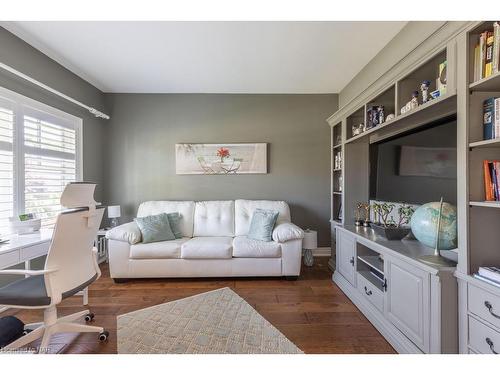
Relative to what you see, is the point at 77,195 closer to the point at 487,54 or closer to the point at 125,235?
the point at 125,235

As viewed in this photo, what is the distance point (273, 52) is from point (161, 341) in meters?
2.81

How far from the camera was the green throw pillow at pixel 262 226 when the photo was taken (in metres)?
2.73

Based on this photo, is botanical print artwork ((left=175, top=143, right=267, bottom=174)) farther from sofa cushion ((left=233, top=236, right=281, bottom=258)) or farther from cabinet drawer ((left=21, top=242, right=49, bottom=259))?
cabinet drawer ((left=21, top=242, right=49, bottom=259))

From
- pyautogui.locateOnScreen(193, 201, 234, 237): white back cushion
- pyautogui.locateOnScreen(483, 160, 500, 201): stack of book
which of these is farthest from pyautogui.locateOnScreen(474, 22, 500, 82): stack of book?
pyautogui.locateOnScreen(193, 201, 234, 237): white back cushion

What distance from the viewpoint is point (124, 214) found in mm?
3447

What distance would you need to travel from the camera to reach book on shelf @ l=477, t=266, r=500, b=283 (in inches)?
41.3

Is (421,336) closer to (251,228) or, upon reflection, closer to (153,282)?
(251,228)

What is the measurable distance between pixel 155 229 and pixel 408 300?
102 inches

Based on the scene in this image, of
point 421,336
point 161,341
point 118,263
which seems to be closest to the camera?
point 421,336

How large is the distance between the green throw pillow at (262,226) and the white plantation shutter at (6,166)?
2.44 meters

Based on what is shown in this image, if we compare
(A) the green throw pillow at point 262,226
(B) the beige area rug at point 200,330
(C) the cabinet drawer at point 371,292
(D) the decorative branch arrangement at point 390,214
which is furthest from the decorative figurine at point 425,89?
(B) the beige area rug at point 200,330

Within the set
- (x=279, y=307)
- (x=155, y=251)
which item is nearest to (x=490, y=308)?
(x=279, y=307)

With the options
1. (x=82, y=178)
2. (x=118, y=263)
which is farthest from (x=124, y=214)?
(x=118, y=263)

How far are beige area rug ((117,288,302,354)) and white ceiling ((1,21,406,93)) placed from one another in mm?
2546
